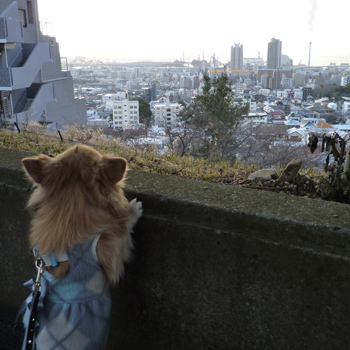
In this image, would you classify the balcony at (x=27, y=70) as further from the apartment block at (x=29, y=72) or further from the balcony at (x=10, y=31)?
the balcony at (x=10, y=31)

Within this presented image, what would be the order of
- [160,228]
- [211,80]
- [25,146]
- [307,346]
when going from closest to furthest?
1. [307,346]
2. [160,228]
3. [25,146]
4. [211,80]

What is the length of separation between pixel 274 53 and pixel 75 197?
2717cm

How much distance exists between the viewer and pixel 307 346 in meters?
1.79

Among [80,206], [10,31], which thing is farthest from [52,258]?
[10,31]

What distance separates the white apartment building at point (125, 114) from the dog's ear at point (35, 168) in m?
10.8

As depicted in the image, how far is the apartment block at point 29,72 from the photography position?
541 inches

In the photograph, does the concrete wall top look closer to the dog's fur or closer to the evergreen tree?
the dog's fur

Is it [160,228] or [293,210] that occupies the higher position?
[293,210]

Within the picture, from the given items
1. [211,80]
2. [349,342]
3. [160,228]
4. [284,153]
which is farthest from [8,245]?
[211,80]

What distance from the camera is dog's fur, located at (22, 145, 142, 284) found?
1835 millimetres

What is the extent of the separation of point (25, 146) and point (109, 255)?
2210 mm

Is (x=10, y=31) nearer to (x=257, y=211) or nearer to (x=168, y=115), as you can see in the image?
(x=168, y=115)

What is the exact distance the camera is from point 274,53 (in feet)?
86.9

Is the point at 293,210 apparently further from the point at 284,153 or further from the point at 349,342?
the point at 284,153
